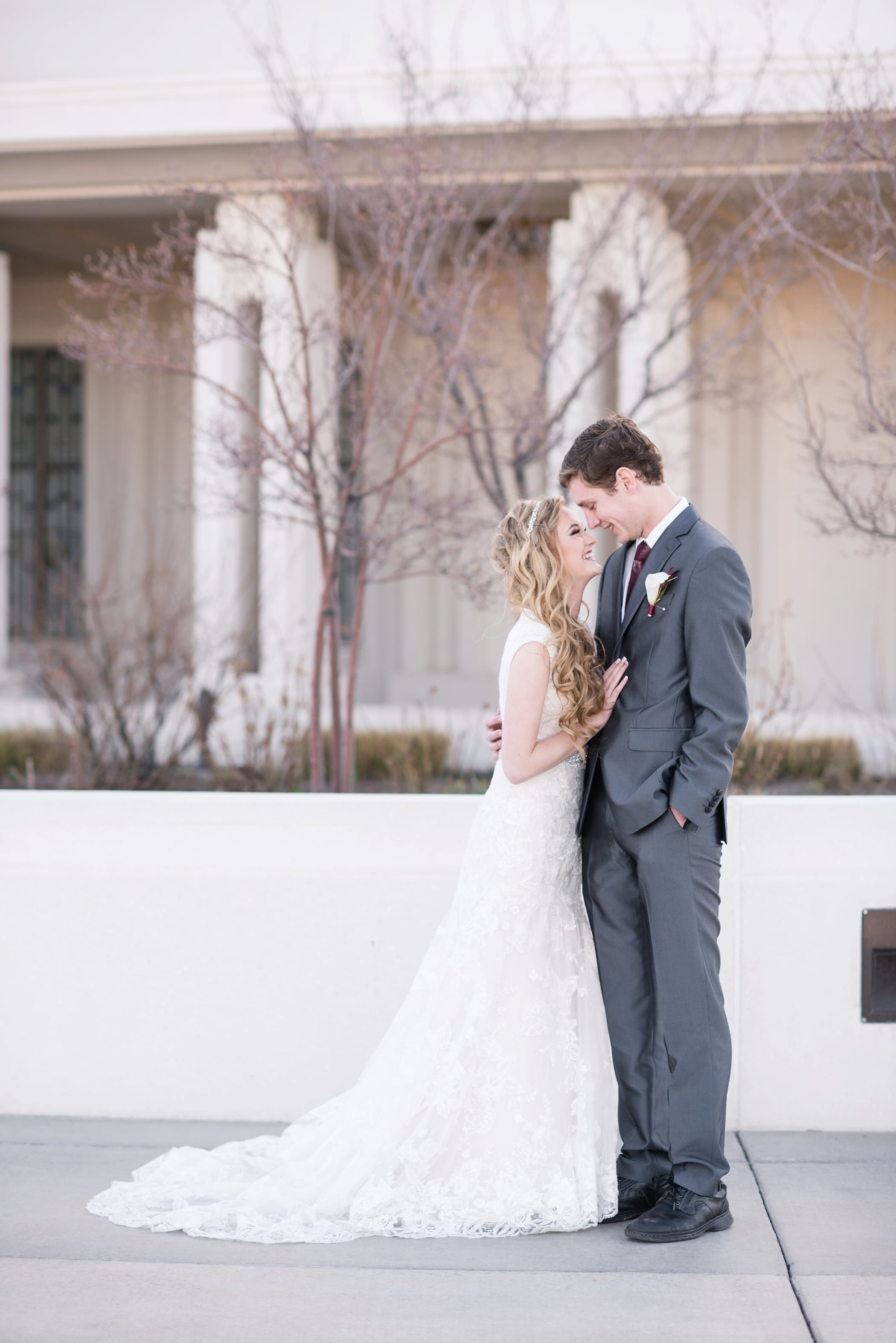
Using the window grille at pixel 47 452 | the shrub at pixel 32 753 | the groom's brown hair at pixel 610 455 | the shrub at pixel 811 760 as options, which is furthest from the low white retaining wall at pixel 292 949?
the window grille at pixel 47 452

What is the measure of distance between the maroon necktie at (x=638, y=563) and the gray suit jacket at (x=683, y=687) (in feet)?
0.12

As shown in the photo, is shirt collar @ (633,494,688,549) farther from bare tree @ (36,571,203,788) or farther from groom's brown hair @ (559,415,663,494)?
bare tree @ (36,571,203,788)

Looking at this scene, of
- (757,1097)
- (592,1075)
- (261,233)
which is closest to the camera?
(592,1075)

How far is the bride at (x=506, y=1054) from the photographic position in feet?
11.1

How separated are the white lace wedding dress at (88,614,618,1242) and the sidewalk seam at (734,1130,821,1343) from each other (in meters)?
0.43

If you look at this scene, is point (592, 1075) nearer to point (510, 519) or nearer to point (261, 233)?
point (510, 519)

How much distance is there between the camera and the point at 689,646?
10.8 ft

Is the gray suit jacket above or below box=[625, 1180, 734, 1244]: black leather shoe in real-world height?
above

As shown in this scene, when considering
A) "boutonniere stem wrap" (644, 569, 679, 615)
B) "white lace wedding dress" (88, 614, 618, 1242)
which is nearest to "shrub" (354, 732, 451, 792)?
"white lace wedding dress" (88, 614, 618, 1242)

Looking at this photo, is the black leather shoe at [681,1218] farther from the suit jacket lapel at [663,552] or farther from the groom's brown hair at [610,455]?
the groom's brown hair at [610,455]

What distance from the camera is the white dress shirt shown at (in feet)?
11.4

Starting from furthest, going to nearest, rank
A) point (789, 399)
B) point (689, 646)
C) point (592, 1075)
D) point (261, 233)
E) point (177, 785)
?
point (789, 399)
point (261, 233)
point (177, 785)
point (592, 1075)
point (689, 646)

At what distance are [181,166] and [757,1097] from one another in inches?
324

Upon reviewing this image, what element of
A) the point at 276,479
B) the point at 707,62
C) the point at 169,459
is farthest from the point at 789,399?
the point at 169,459
